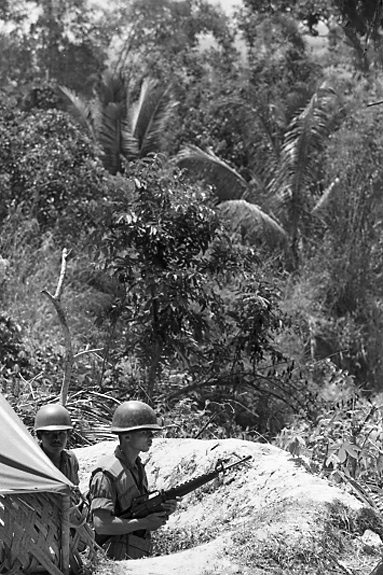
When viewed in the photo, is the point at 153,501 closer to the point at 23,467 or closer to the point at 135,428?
the point at 135,428

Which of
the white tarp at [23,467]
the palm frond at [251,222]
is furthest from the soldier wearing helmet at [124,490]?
the palm frond at [251,222]

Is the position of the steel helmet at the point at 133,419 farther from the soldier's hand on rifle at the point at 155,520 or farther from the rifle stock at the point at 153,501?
the soldier's hand on rifle at the point at 155,520

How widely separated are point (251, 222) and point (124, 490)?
39.1 feet

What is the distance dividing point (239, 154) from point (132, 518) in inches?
601

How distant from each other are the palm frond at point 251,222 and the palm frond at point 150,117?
277cm

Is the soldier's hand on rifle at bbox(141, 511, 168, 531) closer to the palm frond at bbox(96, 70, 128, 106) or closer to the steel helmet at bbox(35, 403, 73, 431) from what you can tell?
the steel helmet at bbox(35, 403, 73, 431)

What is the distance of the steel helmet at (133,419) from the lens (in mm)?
5816

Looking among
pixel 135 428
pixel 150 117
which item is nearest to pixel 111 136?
pixel 150 117

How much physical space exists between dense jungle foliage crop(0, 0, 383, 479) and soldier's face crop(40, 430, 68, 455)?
1.96 m

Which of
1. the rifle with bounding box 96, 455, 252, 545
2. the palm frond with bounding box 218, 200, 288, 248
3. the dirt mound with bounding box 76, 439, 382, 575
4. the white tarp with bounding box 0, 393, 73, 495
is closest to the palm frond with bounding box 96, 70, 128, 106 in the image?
the palm frond with bounding box 218, 200, 288, 248

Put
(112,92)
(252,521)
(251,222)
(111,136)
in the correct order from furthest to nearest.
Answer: (112,92) < (111,136) < (251,222) < (252,521)

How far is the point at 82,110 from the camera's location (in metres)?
20.8

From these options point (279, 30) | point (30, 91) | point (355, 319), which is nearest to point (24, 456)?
point (355, 319)

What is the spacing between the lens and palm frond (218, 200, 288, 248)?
1739 cm
